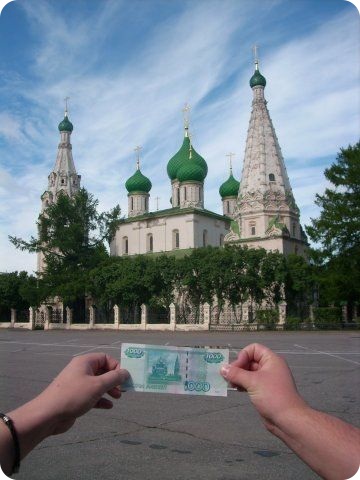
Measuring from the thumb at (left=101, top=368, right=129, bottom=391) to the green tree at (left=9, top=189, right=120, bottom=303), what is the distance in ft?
124

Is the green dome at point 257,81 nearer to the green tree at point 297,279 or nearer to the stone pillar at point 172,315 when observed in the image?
the green tree at point 297,279

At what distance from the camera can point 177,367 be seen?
1.64 meters

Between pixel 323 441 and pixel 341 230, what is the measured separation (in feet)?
97.2

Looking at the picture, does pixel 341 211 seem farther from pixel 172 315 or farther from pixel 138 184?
pixel 138 184

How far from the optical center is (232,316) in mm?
37188

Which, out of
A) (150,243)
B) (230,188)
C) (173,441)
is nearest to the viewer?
(173,441)

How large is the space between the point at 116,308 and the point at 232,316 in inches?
316

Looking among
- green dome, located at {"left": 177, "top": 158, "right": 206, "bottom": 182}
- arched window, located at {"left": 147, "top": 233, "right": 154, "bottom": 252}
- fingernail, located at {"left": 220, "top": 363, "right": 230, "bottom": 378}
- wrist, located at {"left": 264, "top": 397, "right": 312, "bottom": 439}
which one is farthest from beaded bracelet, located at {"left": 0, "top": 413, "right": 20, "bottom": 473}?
arched window, located at {"left": 147, "top": 233, "right": 154, "bottom": 252}

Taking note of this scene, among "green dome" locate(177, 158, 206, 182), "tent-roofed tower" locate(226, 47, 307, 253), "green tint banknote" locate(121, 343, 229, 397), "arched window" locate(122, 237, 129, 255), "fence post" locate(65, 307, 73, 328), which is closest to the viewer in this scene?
"green tint banknote" locate(121, 343, 229, 397)

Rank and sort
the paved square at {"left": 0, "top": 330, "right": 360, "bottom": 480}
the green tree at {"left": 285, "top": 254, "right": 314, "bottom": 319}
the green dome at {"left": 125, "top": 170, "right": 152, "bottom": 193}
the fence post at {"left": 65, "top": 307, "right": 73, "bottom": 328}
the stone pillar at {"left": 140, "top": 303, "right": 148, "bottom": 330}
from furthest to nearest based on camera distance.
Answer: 1. the green dome at {"left": 125, "top": 170, "right": 152, "bottom": 193}
2. the fence post at {"left": 65, "top": 307, "right": 73, "bottom": 328}
3. the stone pillar at {"left": 140, "top": 303, "right": 148, "bottom": 330}
4. the green tree at {"left": 285, "top": 254, "right": 314, "bottom": 319}
5. the paved square at {"left": 0, "top": 330, "right": 360, "bottom": 480}

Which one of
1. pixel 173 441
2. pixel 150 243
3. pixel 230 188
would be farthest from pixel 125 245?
pixel 173 441

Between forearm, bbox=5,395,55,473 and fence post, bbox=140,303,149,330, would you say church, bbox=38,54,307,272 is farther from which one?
forearm, bbox=5,395,55,473

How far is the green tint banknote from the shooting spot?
162 cm

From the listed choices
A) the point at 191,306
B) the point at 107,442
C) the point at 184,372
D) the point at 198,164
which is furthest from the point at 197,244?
the point at 184,372
